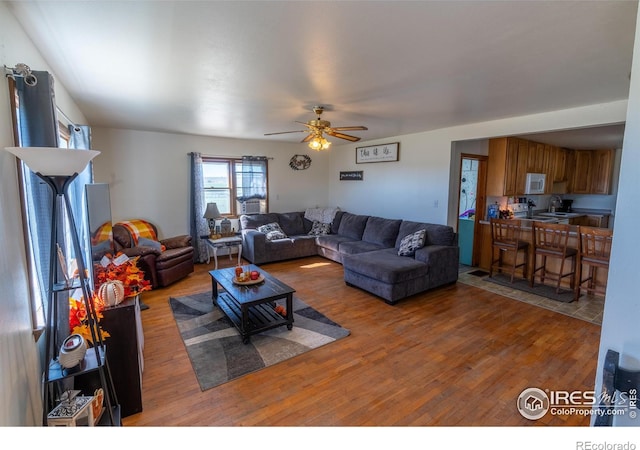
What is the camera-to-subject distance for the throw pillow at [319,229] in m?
6.04

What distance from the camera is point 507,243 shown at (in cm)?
436

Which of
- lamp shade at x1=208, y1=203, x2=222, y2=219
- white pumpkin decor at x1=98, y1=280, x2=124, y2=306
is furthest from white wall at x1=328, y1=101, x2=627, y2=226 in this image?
white pumpkin decor at x1=98, y1=280, x2=124, y2=306

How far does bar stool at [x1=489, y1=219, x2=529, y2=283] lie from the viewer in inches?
168

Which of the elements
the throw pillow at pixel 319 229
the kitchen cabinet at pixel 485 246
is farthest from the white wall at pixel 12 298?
the kitchen cabinet at pixel 485 246

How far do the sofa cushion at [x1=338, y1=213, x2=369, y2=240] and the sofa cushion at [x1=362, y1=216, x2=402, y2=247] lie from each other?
135 millimetres

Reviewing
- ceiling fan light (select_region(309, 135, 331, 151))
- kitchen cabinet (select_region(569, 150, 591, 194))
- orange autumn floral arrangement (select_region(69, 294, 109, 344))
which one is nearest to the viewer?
orange autumn floral arrangement (select_region(69, 294, 109, 344))

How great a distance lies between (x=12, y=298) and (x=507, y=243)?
5.12m

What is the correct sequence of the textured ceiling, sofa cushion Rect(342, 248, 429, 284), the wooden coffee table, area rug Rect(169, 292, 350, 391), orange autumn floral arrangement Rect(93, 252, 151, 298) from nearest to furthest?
the textured ceiling
orange autumn floral arrangement Rect(93, 252, 151, 298)
area rug Rect(169, 292, 350, 391)
the wooden coffee table
sofa cushion Rect(342, 248, 429, 284)

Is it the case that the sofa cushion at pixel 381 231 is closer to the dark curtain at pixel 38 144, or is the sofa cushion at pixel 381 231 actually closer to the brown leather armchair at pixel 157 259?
the brown leather armchair at pixel 157 259

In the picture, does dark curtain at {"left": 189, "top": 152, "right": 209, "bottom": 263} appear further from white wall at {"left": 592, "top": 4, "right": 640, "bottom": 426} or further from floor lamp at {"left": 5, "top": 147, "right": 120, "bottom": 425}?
white wall at {"left": 592, "top": 4, "right": 640, "bottom": 426}

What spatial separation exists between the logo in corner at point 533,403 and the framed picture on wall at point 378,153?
13.1 ft

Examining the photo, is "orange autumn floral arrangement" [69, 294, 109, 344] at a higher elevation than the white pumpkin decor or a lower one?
lower

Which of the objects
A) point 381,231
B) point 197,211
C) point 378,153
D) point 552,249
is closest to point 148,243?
point 197,211

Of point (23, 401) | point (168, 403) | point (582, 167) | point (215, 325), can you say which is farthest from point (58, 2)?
point (582, 167)
